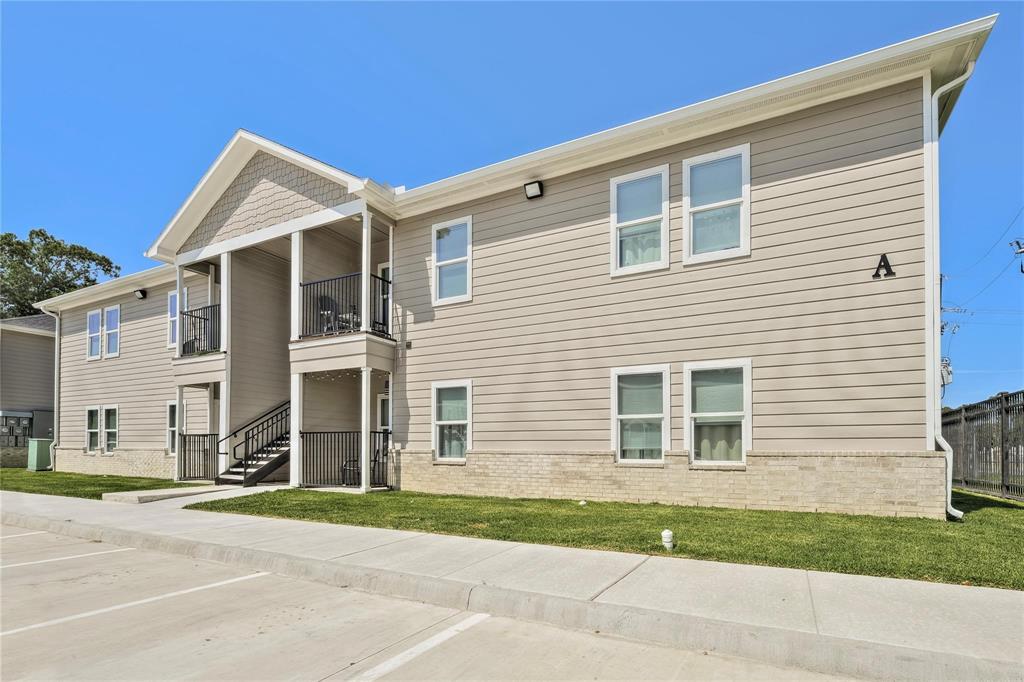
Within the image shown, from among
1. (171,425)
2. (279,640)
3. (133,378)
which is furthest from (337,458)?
(279,640)

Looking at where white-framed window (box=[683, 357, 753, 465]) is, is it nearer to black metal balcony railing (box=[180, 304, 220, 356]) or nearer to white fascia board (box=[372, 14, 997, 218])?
white fascia board (box=[372, 14, 997, 218])

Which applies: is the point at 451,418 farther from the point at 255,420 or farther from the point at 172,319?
the point at 172,319

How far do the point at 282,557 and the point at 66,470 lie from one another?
19.1 m

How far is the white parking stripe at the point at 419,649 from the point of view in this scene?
11.5ft

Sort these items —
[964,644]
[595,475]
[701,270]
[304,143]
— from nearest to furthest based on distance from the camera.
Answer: [964,644] → [701,270] → [595,475] → [304,143]

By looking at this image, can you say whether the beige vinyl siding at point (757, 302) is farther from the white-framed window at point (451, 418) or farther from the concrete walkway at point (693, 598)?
the concrete walkway at point (693, 598)

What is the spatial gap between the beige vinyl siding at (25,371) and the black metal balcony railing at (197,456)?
13119mm

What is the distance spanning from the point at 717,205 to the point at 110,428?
1954 cm

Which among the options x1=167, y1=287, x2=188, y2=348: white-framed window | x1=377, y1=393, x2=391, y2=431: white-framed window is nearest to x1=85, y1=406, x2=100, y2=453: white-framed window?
x1=167, y1=287, x2=188, y2=348: white-framed window

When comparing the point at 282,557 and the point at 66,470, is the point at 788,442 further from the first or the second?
the point at 66,470

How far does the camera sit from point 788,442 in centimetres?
841

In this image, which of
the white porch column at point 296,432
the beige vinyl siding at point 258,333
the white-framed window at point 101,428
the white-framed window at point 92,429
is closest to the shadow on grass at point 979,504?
the white porch column at point 296,432

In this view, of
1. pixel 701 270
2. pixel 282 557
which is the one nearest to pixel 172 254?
pixel 282 557

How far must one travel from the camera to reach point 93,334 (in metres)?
20.2
